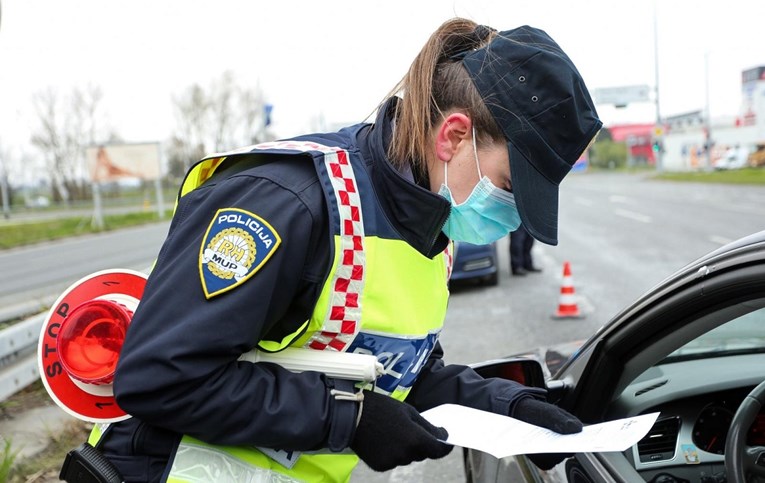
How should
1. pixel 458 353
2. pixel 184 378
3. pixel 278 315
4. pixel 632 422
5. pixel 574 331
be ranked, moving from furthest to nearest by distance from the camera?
pixel 574 331, pixel 458 353, pixel 632 422, pixel 278 315, pixel 184 378

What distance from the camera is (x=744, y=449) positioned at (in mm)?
1658

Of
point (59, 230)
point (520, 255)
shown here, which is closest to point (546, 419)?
point (520, 255)

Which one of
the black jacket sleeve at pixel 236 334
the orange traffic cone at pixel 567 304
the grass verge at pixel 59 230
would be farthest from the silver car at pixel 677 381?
the grass verge at pixel 59 230

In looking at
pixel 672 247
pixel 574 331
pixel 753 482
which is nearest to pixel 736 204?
pixel 672 247

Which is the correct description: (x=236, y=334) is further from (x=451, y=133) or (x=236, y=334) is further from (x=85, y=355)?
(x=451, y=133)

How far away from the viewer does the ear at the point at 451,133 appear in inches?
59.4

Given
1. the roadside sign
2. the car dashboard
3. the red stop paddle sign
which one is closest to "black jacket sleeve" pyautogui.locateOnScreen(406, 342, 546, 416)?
the car dashboard

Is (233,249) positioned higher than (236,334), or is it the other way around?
(233,249)

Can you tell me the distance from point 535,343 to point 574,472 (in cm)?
454

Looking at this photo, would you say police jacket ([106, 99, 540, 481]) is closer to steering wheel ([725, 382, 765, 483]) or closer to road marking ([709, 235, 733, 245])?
steering wheel ([725, 382, 765, 483])

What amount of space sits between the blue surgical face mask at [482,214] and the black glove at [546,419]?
0.43 metres

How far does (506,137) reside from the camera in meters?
1.52

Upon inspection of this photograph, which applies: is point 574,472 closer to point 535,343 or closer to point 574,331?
point 535,343

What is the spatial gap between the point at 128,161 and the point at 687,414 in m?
35.1
